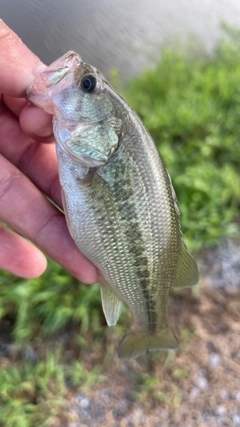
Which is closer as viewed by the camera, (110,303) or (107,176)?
(107,176)

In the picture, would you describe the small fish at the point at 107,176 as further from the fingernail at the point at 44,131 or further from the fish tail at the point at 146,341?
the fish tail at the point at 146,341

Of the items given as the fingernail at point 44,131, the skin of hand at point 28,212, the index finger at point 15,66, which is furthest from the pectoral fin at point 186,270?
the index finger at point 15,66

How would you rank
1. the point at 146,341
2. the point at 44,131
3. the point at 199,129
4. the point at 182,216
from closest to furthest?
the point at 44,131 → the point at 146,341 → the point at 182,216 → the point at 199,129

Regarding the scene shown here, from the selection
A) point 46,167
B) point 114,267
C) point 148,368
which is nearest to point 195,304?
point 148,368

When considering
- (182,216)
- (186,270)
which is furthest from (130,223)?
(182,216)

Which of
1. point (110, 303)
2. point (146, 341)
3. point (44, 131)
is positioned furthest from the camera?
point (146, 341)

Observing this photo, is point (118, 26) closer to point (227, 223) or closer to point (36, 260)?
point (227, 223)

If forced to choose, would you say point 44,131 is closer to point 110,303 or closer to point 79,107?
point 79,107
